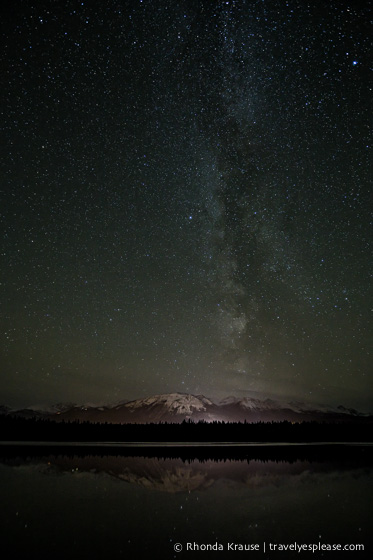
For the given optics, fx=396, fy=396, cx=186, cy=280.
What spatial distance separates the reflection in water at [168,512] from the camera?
7129mm

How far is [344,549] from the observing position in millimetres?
6977

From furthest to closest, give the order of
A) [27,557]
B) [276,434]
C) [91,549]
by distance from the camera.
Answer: [276,434] → [91,549] → [27,557]

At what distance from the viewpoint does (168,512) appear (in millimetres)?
9570

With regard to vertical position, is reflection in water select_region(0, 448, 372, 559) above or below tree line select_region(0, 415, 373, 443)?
below

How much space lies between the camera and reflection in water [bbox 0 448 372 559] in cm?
713

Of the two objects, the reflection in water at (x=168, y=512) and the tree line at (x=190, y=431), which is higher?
the tree line at (x=190, y=431)

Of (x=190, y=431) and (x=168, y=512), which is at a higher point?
(x=190, y=431)

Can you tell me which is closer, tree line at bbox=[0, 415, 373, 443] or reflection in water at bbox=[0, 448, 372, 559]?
reflection in water at bbox=[0, 448, 372, 559]

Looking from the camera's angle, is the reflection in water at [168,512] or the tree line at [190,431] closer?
the reflection in water at [168,512]

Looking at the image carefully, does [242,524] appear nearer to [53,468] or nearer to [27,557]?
[27,557]

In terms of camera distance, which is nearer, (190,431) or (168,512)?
(168,512)

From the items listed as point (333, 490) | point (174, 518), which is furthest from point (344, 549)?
point (333, 490)

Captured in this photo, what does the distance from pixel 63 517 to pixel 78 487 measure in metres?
4.33

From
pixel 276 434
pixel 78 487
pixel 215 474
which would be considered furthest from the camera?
pixel 276 434
